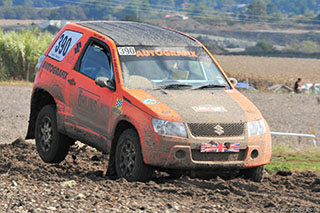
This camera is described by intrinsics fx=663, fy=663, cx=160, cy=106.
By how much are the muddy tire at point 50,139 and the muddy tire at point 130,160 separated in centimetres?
175

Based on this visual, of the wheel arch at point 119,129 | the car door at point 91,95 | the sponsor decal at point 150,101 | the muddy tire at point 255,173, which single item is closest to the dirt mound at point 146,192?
the muddy tire at point 255,173

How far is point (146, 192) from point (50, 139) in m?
2.96

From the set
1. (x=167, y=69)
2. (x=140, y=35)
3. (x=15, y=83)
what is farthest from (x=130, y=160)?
(x=15, y=83)

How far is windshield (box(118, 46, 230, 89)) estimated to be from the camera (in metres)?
8.57

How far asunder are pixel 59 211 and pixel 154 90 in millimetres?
2598

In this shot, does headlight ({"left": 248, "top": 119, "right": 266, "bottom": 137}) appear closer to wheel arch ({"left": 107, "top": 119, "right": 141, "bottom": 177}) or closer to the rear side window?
wheel arch ({"left": 107, "top": 119, "right": 141, "bottom": 177})

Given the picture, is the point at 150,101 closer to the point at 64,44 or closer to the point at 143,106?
the point at 143,106

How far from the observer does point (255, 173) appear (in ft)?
27.5

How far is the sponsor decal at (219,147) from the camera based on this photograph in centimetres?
760

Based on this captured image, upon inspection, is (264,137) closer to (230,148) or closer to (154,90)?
(230,148)

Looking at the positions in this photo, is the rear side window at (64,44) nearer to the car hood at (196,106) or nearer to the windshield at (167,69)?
the windshield at (167,69)

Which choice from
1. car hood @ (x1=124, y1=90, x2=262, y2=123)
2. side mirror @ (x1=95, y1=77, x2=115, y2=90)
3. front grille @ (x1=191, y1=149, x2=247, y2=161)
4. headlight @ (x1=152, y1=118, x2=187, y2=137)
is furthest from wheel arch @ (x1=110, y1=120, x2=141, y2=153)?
front grille @ (x1=191, y1=149, x2=247, y2=161)

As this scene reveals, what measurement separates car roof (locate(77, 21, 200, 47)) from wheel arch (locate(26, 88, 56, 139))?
124cm

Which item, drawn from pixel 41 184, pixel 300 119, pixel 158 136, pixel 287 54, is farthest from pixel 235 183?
pixel 287 54
